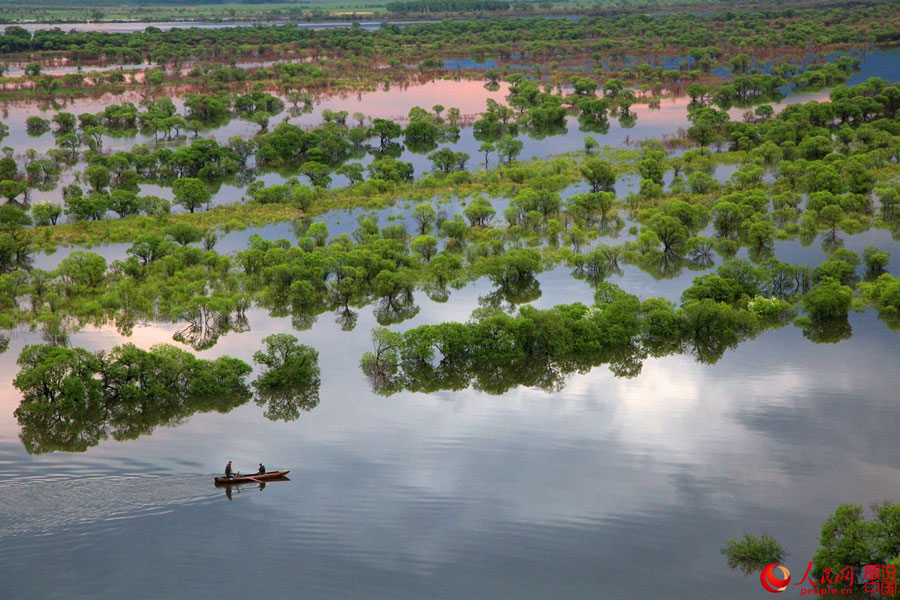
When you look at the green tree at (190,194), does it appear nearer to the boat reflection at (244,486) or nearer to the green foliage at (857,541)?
the boat reflection at (244,486)

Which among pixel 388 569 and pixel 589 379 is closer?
pixel 388 569

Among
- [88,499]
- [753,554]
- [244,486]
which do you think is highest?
[244,486]

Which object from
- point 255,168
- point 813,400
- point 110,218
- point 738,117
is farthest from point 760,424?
point 738,117

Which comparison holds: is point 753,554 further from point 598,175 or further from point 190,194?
point 190,194

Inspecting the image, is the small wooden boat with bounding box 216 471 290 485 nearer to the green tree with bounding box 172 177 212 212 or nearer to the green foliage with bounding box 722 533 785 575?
the green foliage with bounding box 722 533 785 575

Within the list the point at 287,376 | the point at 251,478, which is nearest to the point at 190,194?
the point at 287,376

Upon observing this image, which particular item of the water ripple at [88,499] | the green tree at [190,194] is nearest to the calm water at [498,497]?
the water ripple at [88,499]

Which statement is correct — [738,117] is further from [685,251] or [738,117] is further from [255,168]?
[255,168]
